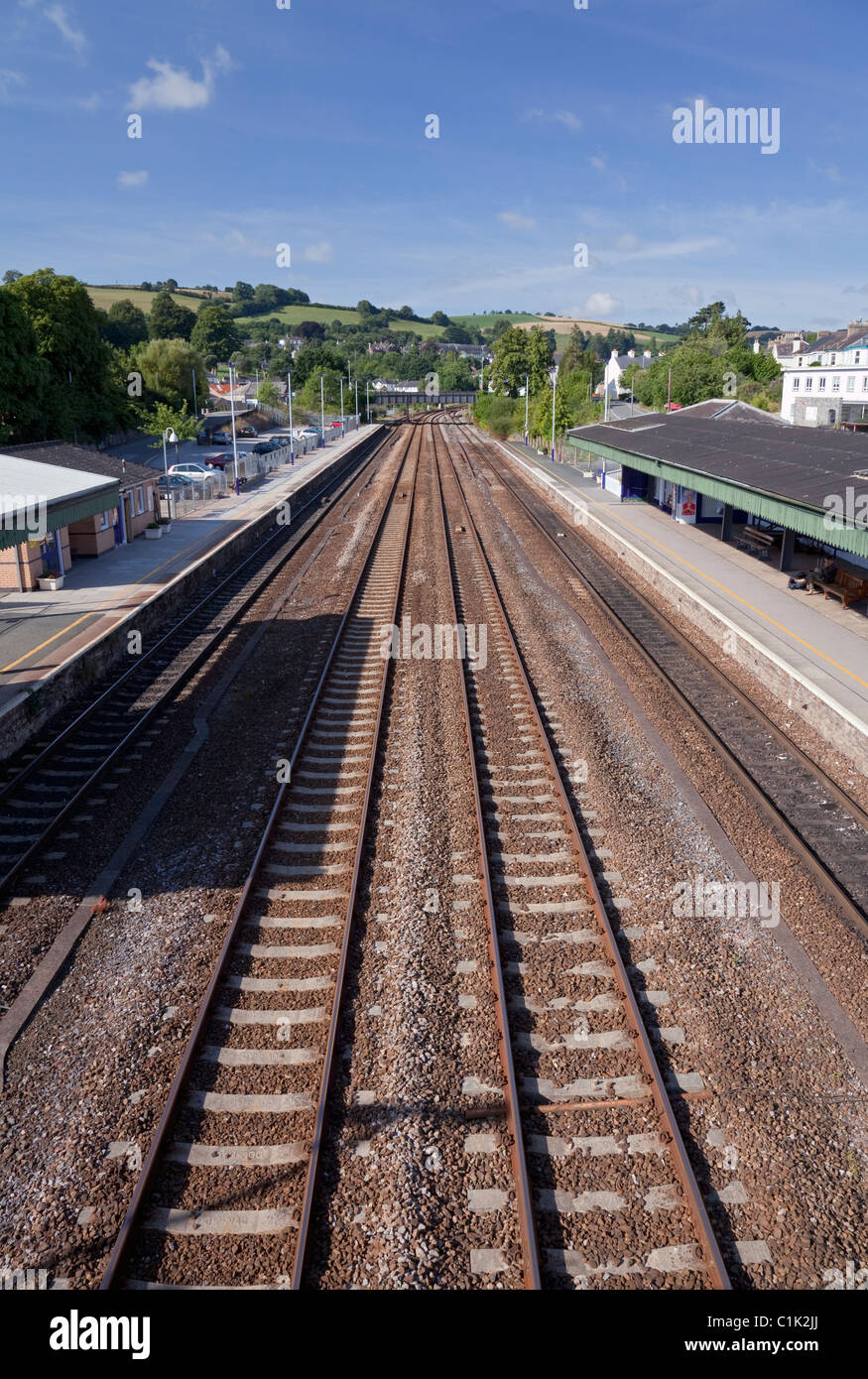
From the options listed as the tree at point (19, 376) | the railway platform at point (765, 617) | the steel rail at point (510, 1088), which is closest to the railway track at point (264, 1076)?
the steel rail at point (510, 1088)

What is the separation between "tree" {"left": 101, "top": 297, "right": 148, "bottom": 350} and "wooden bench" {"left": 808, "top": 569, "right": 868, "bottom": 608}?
132 m

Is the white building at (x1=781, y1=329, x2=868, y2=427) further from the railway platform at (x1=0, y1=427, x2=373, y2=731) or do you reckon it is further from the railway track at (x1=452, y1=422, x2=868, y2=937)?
the railway track at (x1=452, y1=422, x2=868, y2=937)

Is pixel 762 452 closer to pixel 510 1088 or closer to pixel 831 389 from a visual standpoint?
pixel 510 1088

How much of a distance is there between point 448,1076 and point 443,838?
13.9 feet

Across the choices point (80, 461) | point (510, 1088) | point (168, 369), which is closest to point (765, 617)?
point (510, 1088)

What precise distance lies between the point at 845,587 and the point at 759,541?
6781mm

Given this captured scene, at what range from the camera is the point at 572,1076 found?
7805mm

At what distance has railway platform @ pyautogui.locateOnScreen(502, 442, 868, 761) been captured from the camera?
15680 millimetres

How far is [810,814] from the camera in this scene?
41.0ft

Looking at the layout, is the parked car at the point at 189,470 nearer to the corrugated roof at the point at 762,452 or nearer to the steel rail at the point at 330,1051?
the corrugated roof at the point at 762,452

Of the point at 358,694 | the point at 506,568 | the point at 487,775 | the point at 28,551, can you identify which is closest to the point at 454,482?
the point at 506,568

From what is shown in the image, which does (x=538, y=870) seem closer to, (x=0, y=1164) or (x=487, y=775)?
(x=487, y=775)

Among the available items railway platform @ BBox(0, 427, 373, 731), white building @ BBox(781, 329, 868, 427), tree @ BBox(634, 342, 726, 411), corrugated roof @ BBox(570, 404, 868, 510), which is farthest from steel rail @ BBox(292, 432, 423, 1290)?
tree @ BBox(634, 342, 726, 411)

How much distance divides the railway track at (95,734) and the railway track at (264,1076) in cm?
309
